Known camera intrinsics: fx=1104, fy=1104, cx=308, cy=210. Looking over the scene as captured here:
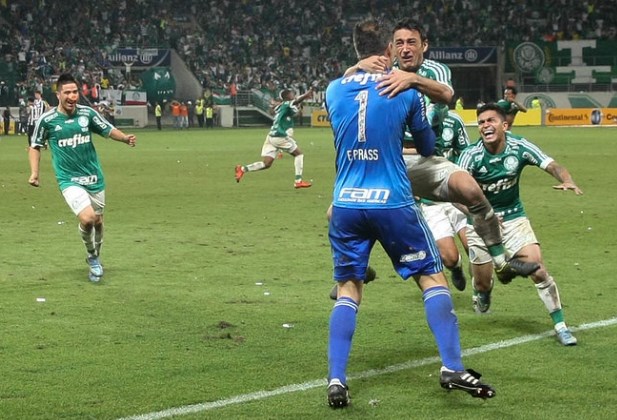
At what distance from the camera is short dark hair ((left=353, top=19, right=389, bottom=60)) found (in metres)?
6.45

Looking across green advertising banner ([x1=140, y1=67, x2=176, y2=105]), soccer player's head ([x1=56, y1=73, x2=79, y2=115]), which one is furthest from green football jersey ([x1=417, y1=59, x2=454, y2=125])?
green advertising banner ([x1=140, y1=67, x2=176, y2=105])

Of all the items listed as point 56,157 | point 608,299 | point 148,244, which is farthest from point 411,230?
point 148,244

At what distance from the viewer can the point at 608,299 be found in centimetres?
1012

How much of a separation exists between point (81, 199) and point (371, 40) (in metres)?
6.11

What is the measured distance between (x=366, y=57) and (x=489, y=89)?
5355cm

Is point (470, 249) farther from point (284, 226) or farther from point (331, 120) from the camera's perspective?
point (284, 226)

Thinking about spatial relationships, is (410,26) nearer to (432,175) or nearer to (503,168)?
(432,175)

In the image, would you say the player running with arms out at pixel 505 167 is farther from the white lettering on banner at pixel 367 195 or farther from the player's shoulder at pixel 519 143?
the white lettering on banner at pixel 367 195

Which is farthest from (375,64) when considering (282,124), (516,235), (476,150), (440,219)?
(282,124)

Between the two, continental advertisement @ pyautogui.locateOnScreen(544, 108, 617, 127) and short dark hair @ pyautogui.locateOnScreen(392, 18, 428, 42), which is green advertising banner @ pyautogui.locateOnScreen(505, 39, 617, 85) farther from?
short dark hair @ pyautogui.locateOnScreen(392, 18, 428, 42)

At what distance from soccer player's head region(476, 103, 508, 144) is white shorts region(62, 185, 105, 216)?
4821 mm

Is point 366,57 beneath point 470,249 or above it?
above

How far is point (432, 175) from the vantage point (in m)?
7.25

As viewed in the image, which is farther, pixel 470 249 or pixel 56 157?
pixel 56 157
